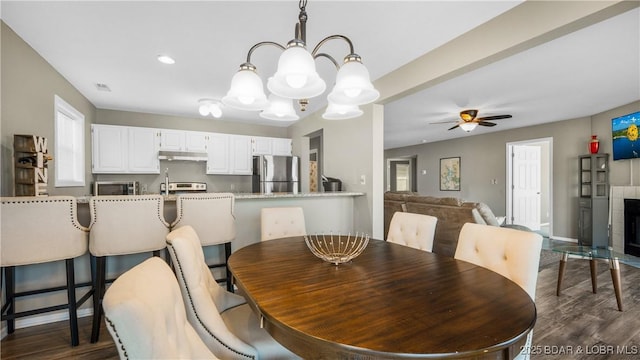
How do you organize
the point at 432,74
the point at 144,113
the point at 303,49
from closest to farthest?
the point at 303,49 < the point at 432,74 < the point at 144,113

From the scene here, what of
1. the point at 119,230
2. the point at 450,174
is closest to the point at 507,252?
the point at 119,230

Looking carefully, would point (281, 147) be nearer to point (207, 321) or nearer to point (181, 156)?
point (181, 156)

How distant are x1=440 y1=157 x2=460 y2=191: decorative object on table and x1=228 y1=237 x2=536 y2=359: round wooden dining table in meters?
6.67

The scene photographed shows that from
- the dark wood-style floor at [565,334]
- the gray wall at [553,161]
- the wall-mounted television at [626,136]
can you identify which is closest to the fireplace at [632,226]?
the gray wall at [553,161]

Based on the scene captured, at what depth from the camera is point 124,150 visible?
4391 millimetres

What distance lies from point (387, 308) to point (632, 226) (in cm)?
545

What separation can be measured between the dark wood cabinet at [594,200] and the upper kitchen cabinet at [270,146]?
17.7 ft

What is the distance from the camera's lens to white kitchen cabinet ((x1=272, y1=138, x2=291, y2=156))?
18.0 ft

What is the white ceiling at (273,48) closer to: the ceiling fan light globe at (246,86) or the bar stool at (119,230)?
the ceiling fan light globe at (246,86)

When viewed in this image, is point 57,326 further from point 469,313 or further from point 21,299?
point 469,313

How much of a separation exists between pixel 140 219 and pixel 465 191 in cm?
731

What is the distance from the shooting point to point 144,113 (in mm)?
4758

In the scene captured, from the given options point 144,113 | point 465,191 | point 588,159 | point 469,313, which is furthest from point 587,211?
point 144,113

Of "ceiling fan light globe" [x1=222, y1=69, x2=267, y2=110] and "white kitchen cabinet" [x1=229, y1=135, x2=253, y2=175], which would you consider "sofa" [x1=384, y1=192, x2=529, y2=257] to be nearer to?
"white kitchen cabinet" [x1=229, y1=135, x2=253, y2=175]
